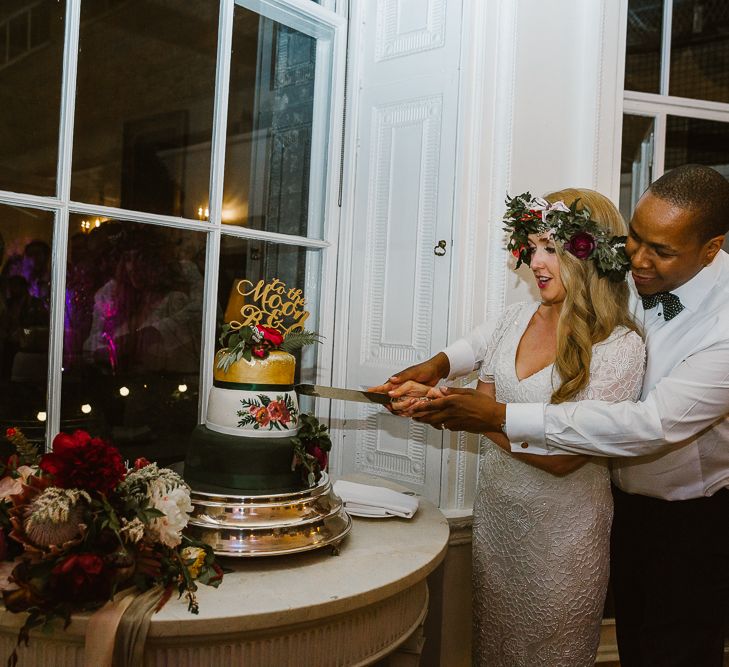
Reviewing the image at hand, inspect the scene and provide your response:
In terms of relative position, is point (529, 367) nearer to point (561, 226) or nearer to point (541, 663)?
point (561, 226)

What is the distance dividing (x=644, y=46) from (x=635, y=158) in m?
0.39

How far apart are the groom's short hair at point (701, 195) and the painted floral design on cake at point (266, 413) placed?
1.03m

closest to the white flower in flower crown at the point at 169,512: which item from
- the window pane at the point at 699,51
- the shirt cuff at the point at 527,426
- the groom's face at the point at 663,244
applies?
the shirt cuff at the point at 527,426

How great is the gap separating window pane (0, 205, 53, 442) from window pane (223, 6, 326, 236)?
543 millimetres

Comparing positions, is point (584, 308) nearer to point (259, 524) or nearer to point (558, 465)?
point (558, 465)

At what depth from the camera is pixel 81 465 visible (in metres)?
1.19

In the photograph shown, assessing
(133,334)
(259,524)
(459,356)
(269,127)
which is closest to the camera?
(259,524)

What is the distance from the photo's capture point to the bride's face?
1.73 m

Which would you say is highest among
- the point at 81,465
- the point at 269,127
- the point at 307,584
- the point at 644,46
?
the point at 644,46

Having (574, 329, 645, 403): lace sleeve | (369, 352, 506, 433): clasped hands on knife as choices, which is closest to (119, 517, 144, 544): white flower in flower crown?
(369, 352, 506, 433): clasped hands on knife

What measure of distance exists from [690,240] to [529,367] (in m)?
0.49

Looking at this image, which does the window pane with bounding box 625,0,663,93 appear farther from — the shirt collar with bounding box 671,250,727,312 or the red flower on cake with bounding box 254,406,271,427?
the red flower on cake with bounding box 254,406,271,427

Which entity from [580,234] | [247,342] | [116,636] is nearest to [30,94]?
[247,342]

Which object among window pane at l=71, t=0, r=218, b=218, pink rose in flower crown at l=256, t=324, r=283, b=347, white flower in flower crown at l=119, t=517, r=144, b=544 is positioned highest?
window pane at l=71, t=0, r=218, b=218
